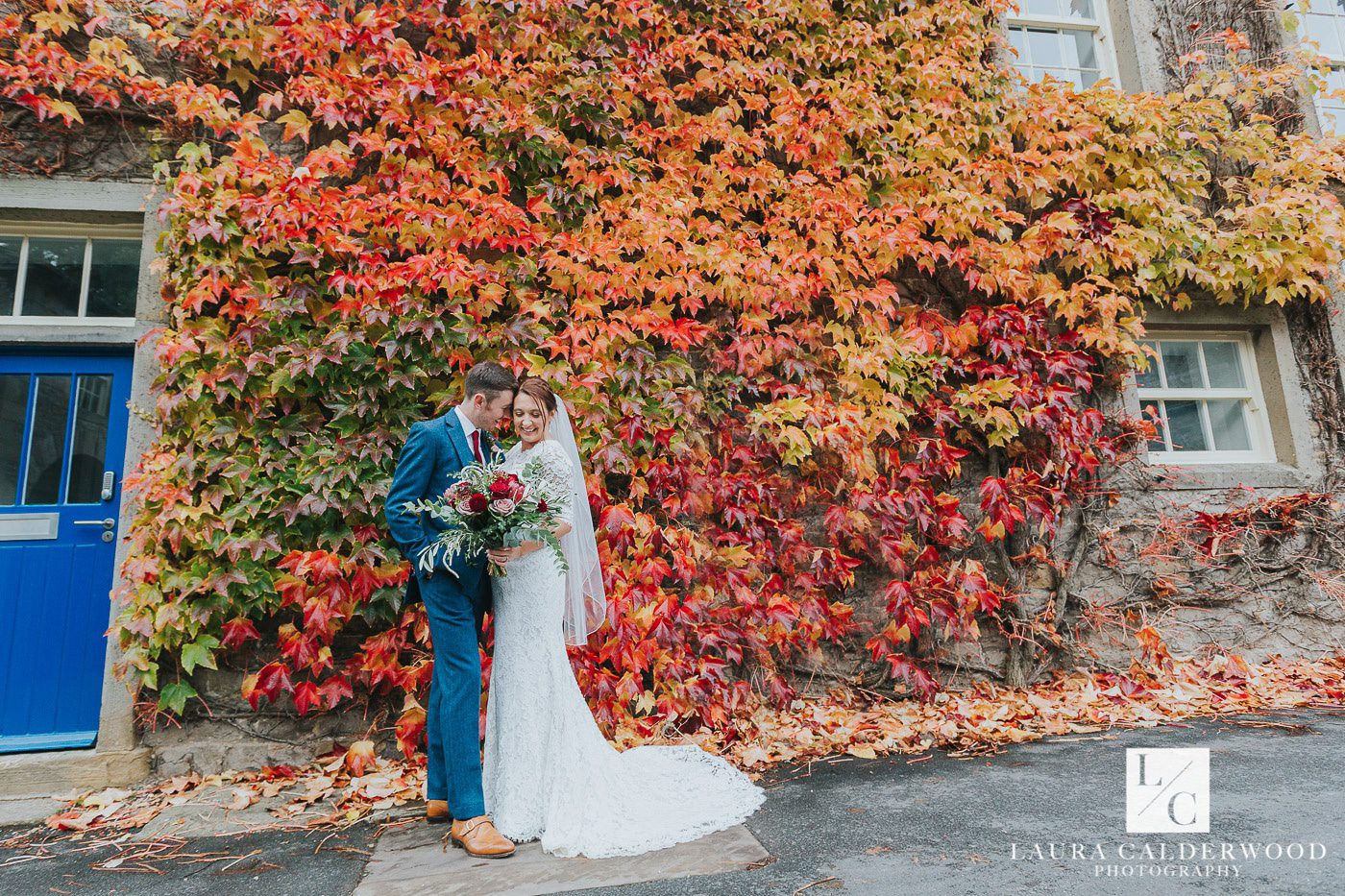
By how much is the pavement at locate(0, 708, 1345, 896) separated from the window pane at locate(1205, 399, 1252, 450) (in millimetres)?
2902

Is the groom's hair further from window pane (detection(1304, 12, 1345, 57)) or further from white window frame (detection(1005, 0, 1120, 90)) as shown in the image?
window pane (detection(1304, 12, 1345, 57))

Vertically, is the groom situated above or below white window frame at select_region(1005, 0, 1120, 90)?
below

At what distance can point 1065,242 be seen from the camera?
16.3 ft

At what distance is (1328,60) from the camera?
242 inches

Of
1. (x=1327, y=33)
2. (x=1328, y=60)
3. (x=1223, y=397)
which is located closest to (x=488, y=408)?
(x=1223, y=397)

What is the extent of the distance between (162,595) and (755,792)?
315cm

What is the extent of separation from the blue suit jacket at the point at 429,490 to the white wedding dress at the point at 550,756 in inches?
7.4

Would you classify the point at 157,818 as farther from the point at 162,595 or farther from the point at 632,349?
the point at 632,349

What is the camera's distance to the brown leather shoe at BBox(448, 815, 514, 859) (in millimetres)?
2647

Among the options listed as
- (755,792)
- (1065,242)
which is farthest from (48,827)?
(1065,242)

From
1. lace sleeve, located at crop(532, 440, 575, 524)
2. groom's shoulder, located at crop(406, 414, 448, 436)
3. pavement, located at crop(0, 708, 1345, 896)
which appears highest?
groom's shoulder, located at crop(406, 414, 448, 436)

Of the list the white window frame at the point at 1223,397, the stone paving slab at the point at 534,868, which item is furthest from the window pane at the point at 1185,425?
the stone paving slab at the point at 534,868

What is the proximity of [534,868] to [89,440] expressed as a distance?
3.56 m

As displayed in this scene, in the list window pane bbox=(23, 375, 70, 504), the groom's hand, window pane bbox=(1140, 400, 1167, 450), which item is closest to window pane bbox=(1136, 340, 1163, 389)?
window pane bbox=(1140, 400, 1167, 450)
